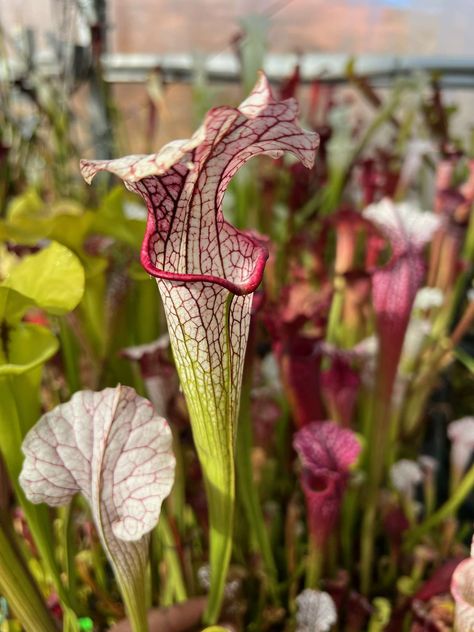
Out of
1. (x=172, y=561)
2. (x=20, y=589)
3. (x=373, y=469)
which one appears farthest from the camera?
(x=373, y=469)

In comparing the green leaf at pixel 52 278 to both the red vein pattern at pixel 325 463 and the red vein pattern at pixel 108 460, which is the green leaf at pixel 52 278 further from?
the red vein pattern at pixel 325 463

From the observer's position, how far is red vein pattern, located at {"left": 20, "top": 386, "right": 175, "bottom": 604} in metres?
0.40

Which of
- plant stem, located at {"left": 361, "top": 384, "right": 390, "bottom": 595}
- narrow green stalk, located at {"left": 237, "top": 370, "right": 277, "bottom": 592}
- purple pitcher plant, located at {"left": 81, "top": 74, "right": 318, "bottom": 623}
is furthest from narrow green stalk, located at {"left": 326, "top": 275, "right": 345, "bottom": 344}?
purple pitcher plant, located at {"left": 81, "top": 74, "right": 318, "bottom": 623}

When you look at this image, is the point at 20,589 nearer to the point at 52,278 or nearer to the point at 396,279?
the point at 52,278

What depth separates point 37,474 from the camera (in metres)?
0.41

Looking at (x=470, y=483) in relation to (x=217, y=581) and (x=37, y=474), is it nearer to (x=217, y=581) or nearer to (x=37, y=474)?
(x=217, y=581)

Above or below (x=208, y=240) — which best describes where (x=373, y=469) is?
below

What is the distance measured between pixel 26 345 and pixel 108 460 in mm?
141

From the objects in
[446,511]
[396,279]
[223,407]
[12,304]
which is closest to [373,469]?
[446,511]

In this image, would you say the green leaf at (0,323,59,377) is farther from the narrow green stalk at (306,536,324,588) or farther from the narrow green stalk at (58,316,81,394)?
the narrow green stalk at (306,536,324,588)

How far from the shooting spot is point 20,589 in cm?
47

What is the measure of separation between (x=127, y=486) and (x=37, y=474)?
67mm

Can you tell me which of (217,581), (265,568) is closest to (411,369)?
(265,568)

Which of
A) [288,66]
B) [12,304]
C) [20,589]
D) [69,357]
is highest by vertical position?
[288,66]
